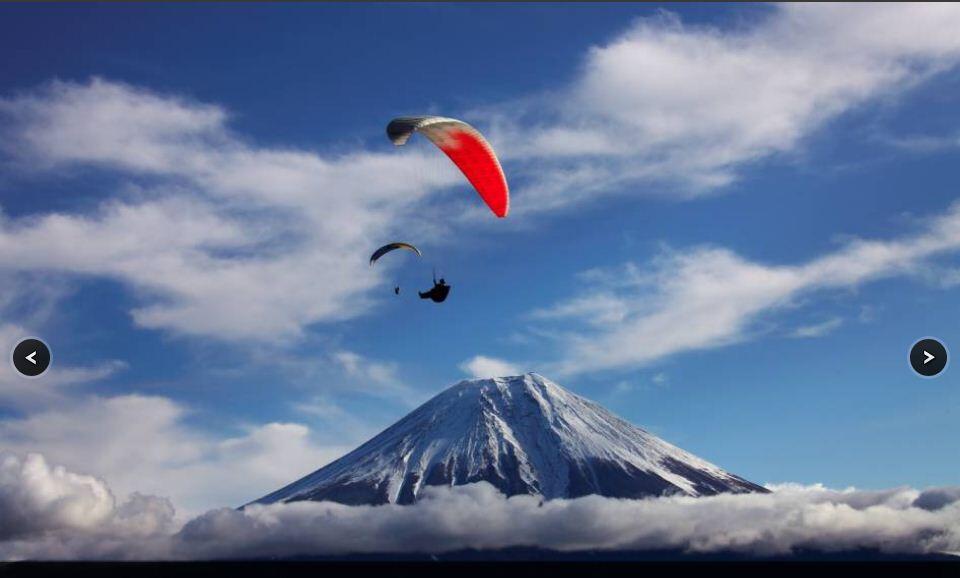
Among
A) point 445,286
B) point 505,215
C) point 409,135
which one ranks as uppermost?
point 409,135

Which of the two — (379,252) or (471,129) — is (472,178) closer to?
(471,129)

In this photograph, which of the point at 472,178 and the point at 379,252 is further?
the point at 379,252

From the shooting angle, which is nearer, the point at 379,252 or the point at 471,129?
the point at 471,129

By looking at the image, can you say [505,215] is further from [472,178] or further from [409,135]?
[409,135]

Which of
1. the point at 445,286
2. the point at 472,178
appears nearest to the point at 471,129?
the point at 472,178

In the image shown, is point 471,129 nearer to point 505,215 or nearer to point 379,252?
point 505,215

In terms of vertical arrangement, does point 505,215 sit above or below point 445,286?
above
